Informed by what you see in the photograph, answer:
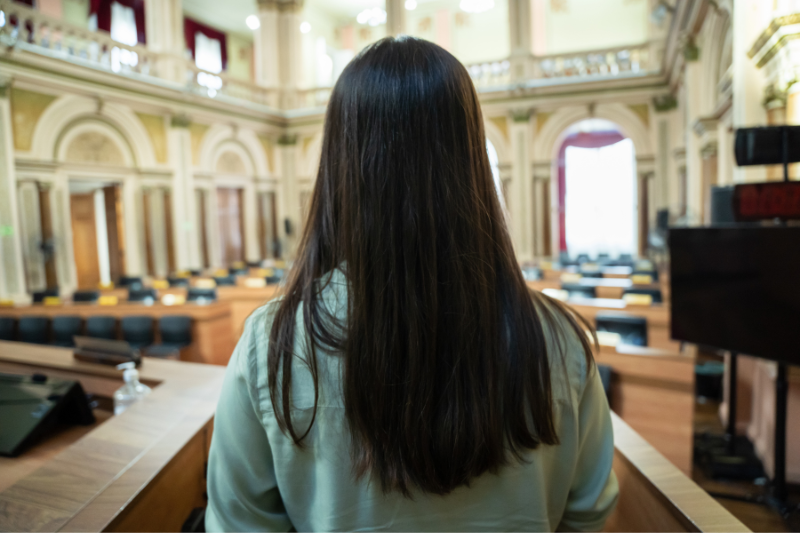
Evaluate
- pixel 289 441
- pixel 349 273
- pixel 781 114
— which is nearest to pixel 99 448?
pixel 289 441

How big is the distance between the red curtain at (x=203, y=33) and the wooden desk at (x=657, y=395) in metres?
14.4

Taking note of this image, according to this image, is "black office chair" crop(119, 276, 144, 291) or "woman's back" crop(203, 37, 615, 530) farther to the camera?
"black office chair" crop(119, 276, 144, 291)

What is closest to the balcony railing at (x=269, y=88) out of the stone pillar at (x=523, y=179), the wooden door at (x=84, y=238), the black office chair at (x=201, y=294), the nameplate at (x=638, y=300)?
the stone pillar at (x=523, y=179)

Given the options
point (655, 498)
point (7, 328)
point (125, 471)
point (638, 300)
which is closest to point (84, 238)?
point (7, 328)

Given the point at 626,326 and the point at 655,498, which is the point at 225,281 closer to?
the point at 626,326

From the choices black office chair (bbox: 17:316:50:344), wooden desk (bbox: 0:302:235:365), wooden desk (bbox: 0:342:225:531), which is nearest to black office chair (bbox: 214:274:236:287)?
wooden desk (bbox: 0:302:235:365)

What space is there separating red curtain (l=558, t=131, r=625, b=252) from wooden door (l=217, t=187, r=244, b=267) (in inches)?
341

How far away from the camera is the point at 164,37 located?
10500mm

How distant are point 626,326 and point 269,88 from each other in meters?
12.0

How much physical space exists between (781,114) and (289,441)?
3661 millimetres

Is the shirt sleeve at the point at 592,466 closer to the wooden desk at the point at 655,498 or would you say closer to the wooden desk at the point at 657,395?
the wooden desk at the point at 655,498

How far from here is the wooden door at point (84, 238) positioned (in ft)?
29.6

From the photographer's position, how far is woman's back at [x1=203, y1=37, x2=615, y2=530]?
71 centimetres

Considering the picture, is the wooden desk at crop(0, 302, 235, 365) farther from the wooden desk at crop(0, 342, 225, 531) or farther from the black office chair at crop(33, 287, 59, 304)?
the wooden desk at crop(0, 342, 225, 531)
